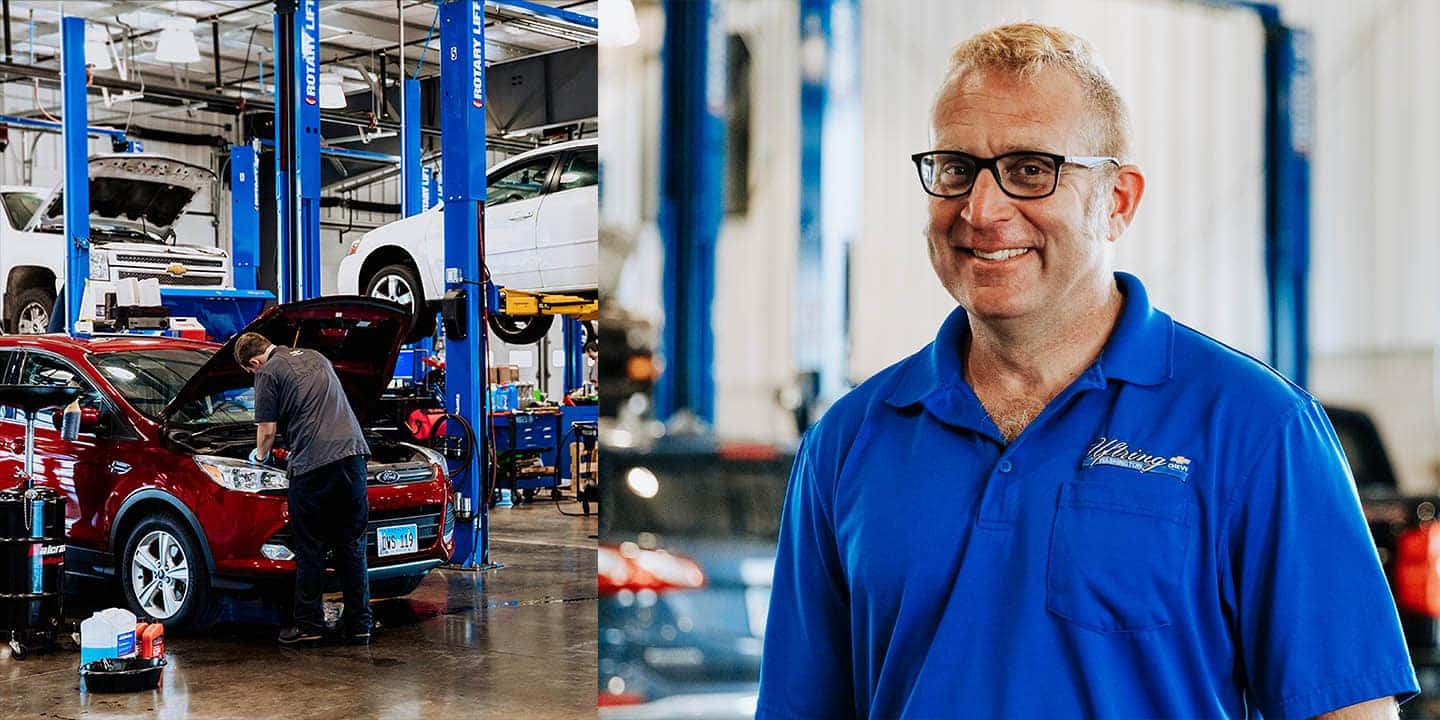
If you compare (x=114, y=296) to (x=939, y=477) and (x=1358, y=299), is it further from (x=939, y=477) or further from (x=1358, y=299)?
(x=939, y=477)

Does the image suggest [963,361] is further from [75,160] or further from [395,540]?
[75,160]

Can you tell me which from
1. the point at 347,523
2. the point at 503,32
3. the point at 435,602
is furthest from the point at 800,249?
the point at 503,32

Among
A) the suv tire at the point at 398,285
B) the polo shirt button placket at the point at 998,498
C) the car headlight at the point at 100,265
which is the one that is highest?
the car headlight at the point at 100,265

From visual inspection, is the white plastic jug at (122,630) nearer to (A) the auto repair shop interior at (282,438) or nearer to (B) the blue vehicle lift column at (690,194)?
(A) the auto repair shop interior at (282,438)

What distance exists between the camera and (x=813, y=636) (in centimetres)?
173

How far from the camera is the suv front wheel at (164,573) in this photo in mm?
6883

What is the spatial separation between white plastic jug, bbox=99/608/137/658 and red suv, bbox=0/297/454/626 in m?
0.74

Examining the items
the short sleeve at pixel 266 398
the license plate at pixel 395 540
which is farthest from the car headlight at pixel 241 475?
the license plate at pixel 395 540

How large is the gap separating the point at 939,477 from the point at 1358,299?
1.97m

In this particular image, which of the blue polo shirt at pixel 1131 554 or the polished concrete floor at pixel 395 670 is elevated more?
the blue polo shirt at pixel 1131 554

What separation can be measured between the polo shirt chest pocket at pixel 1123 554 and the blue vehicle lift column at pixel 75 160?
10.3 meters

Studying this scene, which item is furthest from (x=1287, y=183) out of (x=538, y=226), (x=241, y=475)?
(x=538, y=226)

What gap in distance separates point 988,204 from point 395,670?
5359mm

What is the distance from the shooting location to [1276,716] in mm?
1404
